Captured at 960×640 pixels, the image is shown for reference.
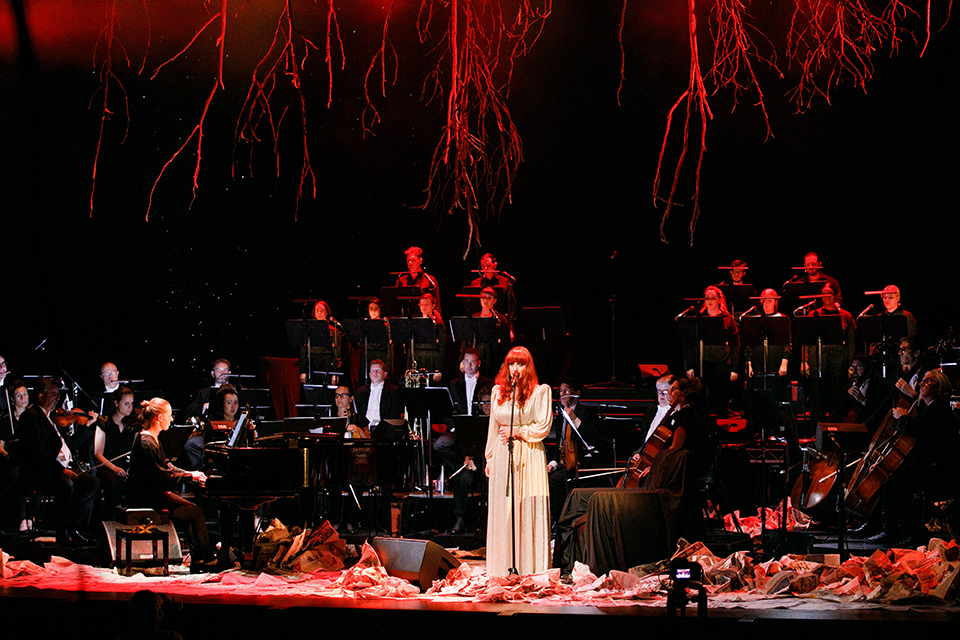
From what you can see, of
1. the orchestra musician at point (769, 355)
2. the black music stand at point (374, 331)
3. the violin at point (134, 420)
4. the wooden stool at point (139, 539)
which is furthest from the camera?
the orchestra musician at point (769, 355)

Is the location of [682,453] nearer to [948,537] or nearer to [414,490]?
[948,537]

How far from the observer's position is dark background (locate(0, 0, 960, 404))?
10039 millimetres

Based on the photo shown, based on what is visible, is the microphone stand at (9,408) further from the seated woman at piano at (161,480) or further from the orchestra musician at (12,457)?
the seated woman at piano at (161,480)

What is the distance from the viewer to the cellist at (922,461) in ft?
21.2

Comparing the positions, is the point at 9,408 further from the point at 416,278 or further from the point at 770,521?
the point at 770,521

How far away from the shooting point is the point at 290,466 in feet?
21.9

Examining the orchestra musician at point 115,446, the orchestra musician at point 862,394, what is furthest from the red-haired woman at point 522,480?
the orchestra musician at point 115,446

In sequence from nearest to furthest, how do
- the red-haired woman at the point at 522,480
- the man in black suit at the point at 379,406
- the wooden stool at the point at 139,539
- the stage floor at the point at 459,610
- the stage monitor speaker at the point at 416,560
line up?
the stage floor at the point at 459,610 → the stage monitor speaker at the point at 416,560 → the red-haired woman at the point at 522,480 → the wooden stool at the point at 139,539 → the man in black suit at the point at 379,406

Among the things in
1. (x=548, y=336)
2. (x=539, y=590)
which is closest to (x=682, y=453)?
(x=539, y=590)

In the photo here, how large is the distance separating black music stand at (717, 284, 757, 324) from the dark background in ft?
4.05

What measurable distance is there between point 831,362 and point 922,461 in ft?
11.8

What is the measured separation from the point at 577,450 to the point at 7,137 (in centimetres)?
517

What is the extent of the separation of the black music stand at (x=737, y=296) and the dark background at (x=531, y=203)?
48.6 inches

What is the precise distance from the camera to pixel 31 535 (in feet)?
26.2
